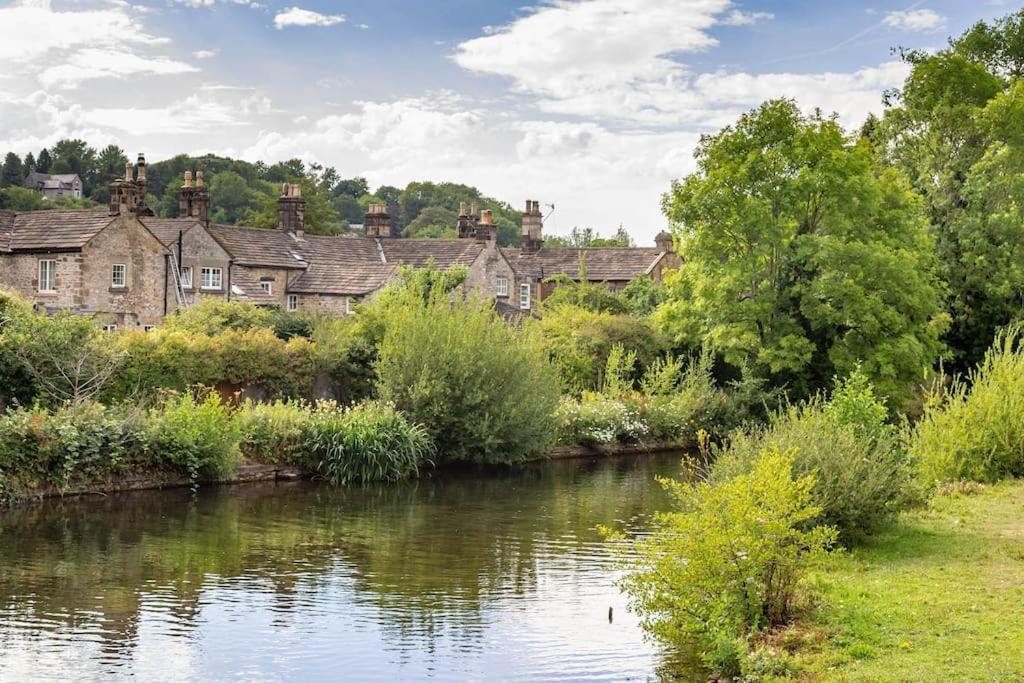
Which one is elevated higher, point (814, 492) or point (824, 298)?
point (824, 298)

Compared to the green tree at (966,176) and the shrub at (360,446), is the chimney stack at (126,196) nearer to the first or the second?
the shrub at (360,446)

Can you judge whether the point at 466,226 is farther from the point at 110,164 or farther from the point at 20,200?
the point at 110,164

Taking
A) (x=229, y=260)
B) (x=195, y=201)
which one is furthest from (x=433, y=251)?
(x=195, y=201)

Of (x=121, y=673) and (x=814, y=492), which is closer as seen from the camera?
(x=121, y=673)

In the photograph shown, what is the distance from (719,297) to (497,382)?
10.9 metres

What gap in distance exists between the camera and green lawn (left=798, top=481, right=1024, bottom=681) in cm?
1149

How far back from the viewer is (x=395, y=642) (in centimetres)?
1492

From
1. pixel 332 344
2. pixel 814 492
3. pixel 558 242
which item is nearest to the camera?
pixel 814 492

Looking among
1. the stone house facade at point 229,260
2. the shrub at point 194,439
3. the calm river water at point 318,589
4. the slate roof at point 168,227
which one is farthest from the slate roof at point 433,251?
the calm river water at point 318,589

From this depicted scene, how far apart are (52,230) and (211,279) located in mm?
7568

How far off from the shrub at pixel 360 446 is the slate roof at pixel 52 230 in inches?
823

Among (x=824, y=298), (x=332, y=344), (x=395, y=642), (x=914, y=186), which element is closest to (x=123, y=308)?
(x=332, y=344)

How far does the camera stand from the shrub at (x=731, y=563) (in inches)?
512

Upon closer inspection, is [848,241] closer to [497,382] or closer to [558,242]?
[497,382]
